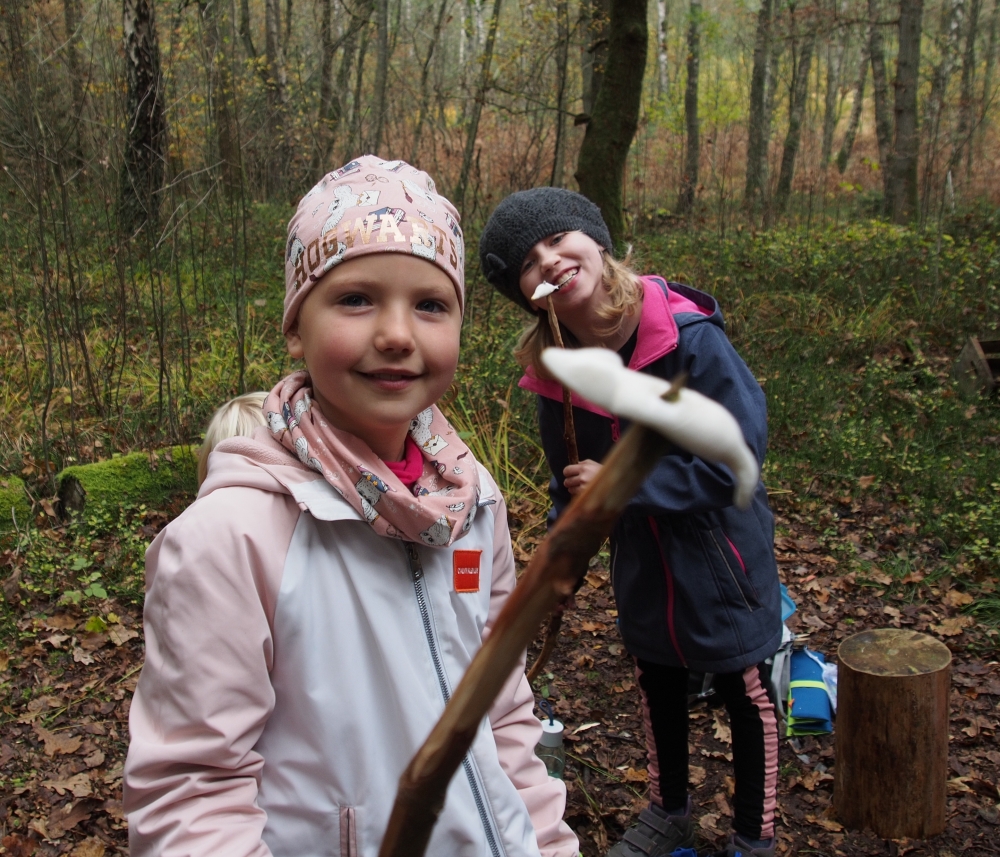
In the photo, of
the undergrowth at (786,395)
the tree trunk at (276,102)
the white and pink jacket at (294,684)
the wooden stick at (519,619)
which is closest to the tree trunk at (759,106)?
the undergrowth at (786,395)

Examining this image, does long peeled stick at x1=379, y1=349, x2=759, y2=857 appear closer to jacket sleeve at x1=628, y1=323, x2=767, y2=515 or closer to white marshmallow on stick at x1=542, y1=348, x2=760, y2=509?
white marshmallow on stick at x1=542, y1=348, x2=760, y2=509

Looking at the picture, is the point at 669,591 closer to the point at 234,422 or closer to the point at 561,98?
the point at 234,422

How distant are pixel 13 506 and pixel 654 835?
11.8 feet

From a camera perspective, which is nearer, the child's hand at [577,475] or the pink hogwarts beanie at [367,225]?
the pink hogwarts beanie at [367,225]

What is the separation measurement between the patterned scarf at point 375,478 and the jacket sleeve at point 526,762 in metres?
0.17

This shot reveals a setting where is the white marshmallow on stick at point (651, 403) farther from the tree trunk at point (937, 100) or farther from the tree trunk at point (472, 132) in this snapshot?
the tree trunk at point (937, 100)

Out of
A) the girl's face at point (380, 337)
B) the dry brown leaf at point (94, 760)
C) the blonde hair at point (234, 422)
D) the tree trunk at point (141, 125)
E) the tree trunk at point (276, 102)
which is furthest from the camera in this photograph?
the tree trunk at point (276, 102)

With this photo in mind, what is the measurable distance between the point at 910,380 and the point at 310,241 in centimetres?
658

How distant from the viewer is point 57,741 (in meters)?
3.19

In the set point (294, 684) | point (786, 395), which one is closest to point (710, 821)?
point (294, 684)

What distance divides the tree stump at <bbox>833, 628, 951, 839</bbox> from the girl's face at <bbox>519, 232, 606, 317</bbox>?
1.80 meters

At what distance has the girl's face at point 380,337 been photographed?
1312 mm

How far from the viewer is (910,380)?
680 centimetres

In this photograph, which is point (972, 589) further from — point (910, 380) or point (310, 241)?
point (310, 241)
